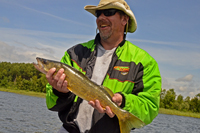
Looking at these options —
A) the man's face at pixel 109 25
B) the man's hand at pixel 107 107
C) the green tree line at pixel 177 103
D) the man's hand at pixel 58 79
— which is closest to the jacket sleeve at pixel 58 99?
the man's hand at pixel 58 79

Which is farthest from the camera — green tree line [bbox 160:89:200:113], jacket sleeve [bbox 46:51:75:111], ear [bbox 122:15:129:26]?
green tree line [bbox 160:89:200:113]

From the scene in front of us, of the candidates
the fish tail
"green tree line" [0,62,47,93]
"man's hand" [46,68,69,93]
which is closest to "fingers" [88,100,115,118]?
the fish tail

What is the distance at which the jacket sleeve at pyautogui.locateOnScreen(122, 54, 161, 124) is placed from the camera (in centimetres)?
364

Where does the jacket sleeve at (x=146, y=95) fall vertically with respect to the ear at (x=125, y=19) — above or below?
below

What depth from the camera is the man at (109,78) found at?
367cm

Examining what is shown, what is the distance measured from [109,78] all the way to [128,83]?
332 millimetres

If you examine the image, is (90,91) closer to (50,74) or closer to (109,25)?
(50,74)

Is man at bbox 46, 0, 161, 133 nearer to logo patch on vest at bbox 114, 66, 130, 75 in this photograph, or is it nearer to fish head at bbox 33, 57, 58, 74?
logo patch on vest at bbox 114, 66, 130, 75

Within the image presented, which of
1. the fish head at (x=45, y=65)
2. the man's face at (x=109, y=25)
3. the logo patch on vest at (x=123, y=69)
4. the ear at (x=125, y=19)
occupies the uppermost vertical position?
the ear at (x=125, y=19)

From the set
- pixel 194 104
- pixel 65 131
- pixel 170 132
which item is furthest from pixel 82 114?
pixel 194 104

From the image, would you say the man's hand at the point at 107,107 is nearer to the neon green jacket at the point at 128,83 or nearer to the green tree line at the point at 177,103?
the neon green jacket at the point at 128,83

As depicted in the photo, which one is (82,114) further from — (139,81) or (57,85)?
(139,81)

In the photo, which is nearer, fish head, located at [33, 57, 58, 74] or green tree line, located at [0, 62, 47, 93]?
fish head, located at [33, 57, 58, 74]

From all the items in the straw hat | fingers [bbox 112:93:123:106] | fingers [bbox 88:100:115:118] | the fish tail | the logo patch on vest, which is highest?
the straw hat
